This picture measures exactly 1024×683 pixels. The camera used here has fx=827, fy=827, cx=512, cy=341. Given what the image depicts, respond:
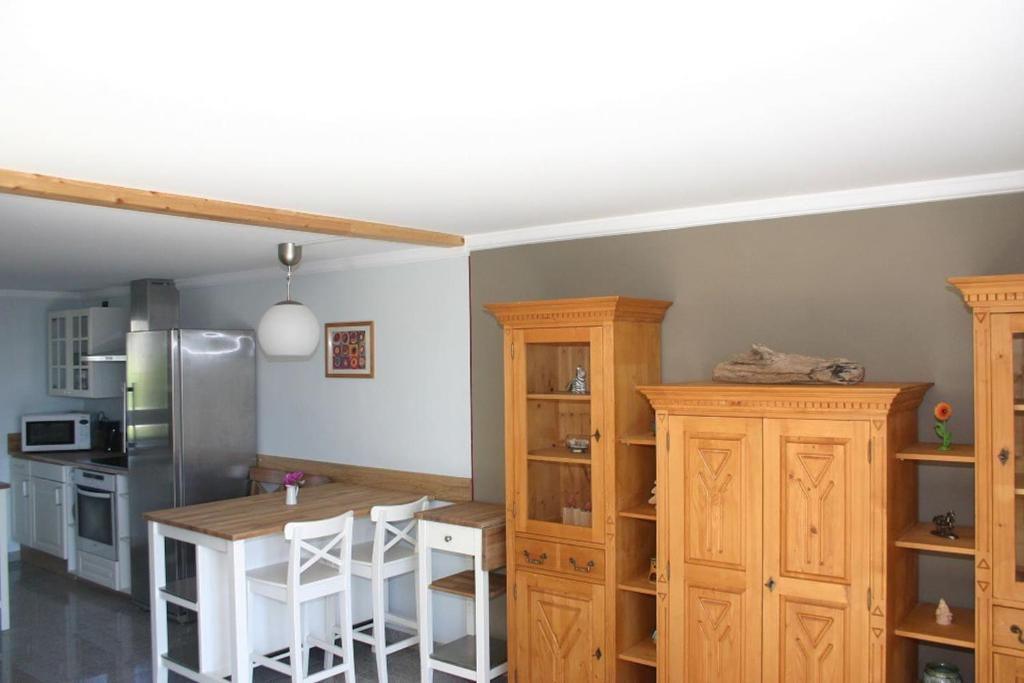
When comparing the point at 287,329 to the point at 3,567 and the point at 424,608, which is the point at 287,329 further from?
the point at 3,567

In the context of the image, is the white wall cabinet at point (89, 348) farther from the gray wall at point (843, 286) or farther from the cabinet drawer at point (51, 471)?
the gray wall at point (843, 286)

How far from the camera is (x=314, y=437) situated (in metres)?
5.59

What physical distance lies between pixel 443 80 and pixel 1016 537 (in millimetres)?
2342

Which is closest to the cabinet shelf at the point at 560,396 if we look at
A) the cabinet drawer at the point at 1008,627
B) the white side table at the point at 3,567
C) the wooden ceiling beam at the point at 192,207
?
the wooden ceiling beam at the point at 192,207

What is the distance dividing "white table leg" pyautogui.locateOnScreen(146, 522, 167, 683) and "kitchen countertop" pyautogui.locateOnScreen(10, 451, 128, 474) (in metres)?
1.86

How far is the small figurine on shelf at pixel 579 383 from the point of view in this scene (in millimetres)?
3738

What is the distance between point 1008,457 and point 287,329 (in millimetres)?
3119

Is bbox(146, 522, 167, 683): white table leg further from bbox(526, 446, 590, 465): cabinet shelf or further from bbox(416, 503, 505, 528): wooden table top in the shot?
bbox(526, 446, 590, 465): cabinet shelf

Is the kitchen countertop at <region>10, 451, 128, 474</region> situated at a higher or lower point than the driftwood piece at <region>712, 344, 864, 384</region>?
lower

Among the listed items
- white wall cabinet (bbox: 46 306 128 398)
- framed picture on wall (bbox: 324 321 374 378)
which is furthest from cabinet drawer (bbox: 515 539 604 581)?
white wall cabinet (bbox: 46 306 128 398)

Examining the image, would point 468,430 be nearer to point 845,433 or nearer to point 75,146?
point 845,433

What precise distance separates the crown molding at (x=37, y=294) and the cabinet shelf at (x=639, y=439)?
597 centimetres

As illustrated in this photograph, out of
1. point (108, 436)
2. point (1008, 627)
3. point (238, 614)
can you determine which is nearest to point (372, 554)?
point (238, 614)

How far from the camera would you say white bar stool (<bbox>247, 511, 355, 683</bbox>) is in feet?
12.5
